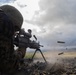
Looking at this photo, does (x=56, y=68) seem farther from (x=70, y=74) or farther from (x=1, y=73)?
(x=1, y=73)

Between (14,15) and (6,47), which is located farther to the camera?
(14,15)

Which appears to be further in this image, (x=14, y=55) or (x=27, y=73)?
(x=27, y=73)

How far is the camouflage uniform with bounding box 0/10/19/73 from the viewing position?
488cm

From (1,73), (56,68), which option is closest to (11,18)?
(1,73)

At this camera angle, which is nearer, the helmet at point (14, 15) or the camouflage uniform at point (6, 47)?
the camouflage uniform at point (6, 47)

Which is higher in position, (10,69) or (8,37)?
(8,37)

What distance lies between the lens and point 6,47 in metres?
5.11

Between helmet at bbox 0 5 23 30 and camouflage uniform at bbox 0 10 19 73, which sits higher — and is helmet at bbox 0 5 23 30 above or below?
above

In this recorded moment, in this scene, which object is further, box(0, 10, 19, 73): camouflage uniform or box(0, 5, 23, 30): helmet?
box(0, 5, 23, 30): helmet

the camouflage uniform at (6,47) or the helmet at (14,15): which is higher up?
the helmet at (14,15)

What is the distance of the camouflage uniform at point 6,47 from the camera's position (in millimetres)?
4885

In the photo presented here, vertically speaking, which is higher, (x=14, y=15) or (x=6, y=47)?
(x=14, y=15)

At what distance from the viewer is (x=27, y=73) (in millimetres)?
6641

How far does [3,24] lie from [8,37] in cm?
35
